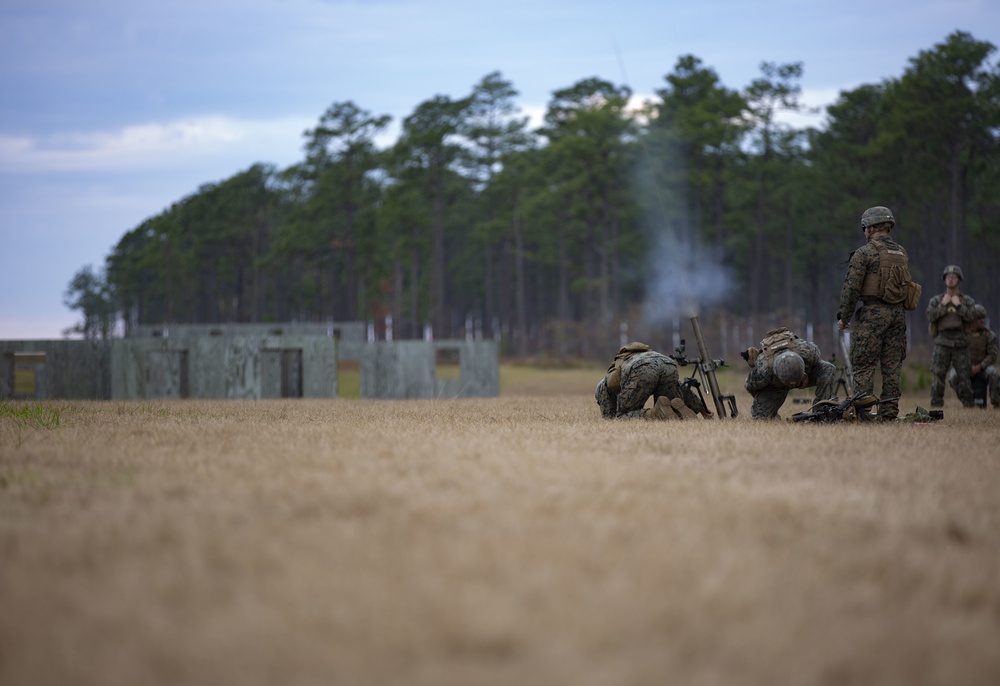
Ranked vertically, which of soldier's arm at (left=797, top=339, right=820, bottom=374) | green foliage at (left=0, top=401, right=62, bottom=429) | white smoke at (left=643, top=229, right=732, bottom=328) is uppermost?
white smoke at (left=643, top=229, right=732, bottom=328)

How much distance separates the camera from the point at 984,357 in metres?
16.2

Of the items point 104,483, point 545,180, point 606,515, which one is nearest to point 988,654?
point 606,515

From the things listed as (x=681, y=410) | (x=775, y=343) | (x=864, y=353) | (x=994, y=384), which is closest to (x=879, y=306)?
(x=864, y=353)

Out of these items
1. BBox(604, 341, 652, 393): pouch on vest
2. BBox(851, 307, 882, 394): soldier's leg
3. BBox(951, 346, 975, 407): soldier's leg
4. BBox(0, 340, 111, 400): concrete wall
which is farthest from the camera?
BBox(0, 340, 111, 400): concrete wall

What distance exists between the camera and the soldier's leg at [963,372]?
52.8ft

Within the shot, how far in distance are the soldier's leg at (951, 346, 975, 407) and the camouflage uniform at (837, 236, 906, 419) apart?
451cm

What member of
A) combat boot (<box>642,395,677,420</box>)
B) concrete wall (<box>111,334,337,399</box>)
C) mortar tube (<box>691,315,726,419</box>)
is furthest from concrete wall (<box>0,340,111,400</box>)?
mortar tube (<box>691,315,726,419</box>)

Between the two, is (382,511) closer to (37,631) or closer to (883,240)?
(37,631)

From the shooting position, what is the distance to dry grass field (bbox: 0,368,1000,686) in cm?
321

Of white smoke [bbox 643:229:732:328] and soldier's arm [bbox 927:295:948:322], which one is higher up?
white smoke [bbox 643:229:732:328]

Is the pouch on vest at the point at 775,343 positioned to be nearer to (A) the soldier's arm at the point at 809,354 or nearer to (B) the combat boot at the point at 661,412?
(A) the soldier's arm at the point at 809,354

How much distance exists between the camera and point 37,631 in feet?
11.1

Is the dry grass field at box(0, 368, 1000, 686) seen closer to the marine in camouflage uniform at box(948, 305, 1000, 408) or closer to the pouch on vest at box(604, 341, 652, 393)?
the pouch on vest at box(604, 341, 652, 393)

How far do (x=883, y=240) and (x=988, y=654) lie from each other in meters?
9.61
